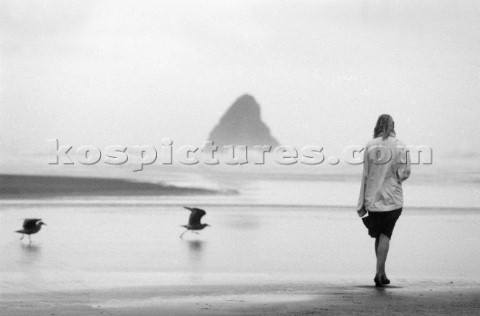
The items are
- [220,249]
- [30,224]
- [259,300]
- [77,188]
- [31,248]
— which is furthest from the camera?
[77,188]

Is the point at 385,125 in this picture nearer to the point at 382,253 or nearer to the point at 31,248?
the point at 382,253

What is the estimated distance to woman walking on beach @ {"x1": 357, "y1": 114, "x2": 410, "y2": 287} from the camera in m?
8.60

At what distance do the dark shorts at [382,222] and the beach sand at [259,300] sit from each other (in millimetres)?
507

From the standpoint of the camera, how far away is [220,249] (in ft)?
40.7

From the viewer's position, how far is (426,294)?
7.96 m

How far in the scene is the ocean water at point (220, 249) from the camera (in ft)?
31.0

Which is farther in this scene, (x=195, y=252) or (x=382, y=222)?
(x=195, y=252)

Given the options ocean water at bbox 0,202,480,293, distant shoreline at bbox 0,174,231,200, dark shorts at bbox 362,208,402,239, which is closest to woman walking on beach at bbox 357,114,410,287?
dark shorts at bbox 362,208,402,239

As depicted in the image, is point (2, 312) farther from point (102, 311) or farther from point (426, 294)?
point (426, 294)

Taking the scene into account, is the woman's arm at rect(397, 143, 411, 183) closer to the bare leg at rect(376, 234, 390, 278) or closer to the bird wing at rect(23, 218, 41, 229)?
the bare leg at rect(376, 234, 390, 278)

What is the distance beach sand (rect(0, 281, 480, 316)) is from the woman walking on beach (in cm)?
53

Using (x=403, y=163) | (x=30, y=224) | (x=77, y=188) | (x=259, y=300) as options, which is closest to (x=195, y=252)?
(x=30, y=224)

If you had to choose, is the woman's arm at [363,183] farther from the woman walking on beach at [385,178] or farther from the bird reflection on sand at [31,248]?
the bird reflection on sand at [31,248]

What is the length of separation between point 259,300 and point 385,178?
186 cm
